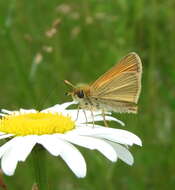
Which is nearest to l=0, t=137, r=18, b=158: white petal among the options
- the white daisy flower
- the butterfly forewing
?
the white daisy flower

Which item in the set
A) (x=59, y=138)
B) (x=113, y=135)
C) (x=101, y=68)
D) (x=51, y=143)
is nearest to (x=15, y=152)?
(x=51, y=143)

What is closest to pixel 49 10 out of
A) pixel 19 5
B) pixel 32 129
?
pixel 19 5

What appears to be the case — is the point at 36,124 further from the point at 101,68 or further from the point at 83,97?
the point at 101,68

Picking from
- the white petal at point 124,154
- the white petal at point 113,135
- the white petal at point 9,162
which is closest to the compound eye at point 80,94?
the white petal at point 113,135

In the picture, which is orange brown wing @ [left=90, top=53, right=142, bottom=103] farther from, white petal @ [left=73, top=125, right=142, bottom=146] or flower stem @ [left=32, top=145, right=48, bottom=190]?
flower stem @ [left=32, top=145, right=48, bottom=190]

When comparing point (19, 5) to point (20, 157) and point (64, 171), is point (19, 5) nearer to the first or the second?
point (64, 171)

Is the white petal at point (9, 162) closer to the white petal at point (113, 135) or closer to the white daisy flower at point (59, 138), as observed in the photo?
the white daisy flower at point (59, 138)

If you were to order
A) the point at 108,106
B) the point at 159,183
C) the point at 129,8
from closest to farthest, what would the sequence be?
the point at 108,106
the point at 159,183
the point at 129,8
